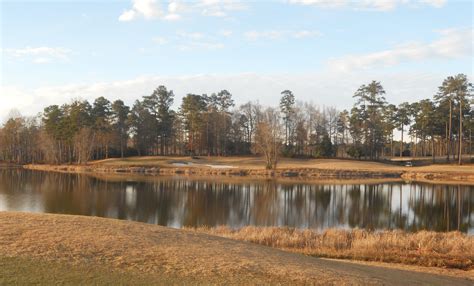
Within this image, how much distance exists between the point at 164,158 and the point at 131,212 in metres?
51.3

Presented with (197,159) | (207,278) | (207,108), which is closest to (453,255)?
(207,278)

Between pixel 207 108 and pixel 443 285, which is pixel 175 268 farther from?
pixel 207 108

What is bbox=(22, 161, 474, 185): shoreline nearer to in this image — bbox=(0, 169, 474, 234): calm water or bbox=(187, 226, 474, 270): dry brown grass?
bbox=(0, 169, 474, 234): calm water

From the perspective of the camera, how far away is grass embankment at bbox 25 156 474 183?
59.4 m

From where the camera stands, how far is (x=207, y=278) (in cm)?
931

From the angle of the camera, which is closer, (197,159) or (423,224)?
(423,224)

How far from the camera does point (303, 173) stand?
207 ft

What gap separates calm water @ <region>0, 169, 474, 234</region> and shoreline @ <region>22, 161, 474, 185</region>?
31.2ft

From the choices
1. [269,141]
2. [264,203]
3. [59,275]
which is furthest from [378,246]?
[269,141]

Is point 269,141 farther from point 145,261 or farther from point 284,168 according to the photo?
point 145,261

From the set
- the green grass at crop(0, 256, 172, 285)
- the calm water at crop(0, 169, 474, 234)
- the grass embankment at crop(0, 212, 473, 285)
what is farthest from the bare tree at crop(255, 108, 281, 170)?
the green grass at crop(0, 256, 172, 285)

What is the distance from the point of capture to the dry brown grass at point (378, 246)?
14812mm

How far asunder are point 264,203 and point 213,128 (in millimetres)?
57986

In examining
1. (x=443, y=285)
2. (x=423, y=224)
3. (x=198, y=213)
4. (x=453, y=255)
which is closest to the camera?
(x=443, y=285)
